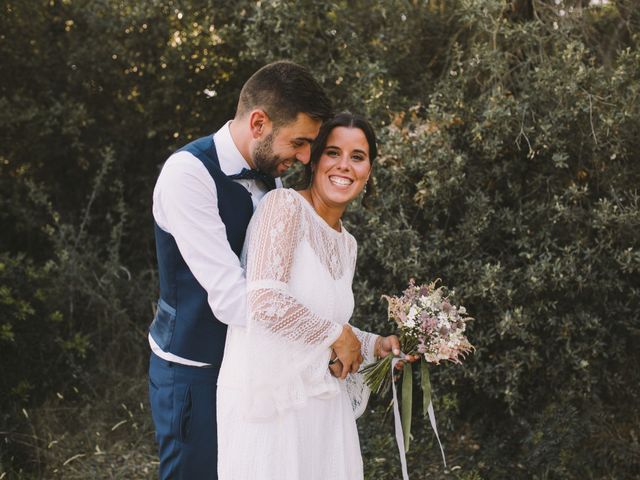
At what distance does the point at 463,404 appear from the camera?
476 centimetres

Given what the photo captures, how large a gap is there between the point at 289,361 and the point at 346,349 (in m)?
0.20

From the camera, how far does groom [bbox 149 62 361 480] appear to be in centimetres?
240

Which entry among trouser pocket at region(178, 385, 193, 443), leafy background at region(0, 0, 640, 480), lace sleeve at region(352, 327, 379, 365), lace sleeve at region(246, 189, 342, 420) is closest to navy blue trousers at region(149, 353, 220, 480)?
trouser pocket at region(178, 385, 193, 443)

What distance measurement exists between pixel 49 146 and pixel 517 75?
163 inches

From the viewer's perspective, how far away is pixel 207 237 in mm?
2371

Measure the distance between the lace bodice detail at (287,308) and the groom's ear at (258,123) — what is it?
0.30 meters

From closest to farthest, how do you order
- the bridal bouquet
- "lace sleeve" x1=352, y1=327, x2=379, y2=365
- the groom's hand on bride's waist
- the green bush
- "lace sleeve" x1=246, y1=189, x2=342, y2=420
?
"lace sleeve" x1=246, y1=189, x2=342, y2=420 < the groom's hand on bride's waist < the bridal bouquet < "lace sleeve" x1=352, y1=327, x2=379, y2=365 < the green bush

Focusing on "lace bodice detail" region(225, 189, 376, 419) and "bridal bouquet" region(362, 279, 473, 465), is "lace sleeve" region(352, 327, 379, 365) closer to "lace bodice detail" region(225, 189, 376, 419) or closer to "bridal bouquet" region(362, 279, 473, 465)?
"bridal bouquet" region(362, 279, 473, 465)

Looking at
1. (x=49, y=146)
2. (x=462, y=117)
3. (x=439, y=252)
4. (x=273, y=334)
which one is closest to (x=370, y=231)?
(x=439, y=252)

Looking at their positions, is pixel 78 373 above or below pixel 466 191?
below

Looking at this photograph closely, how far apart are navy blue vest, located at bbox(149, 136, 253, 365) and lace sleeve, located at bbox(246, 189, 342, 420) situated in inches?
5.3

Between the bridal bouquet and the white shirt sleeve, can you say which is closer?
the white shirt sleeve

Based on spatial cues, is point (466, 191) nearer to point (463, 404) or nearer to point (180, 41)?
point (463, 404)

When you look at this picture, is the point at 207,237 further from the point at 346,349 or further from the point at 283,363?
the point at 346,349
